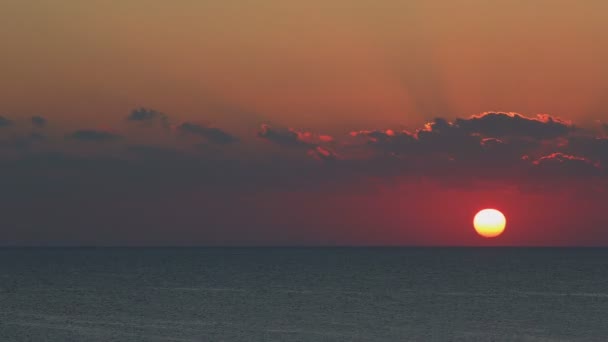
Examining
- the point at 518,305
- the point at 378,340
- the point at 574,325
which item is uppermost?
the point at 518,305

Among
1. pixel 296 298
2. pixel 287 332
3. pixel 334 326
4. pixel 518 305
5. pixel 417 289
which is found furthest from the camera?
pixel 417 289

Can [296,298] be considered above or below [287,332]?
above

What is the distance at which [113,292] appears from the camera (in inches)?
3095

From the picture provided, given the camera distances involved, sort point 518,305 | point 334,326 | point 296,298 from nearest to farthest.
A: point 334,326 → point 518,305 → point 296,298

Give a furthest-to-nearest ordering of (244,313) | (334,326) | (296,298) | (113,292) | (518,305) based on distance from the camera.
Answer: (113,292) < (296,298) < (518,305) < (244,313) < (334,326)

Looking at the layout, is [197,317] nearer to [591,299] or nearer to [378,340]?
[378,340]

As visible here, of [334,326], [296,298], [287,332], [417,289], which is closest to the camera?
[287,332]

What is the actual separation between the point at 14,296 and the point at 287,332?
39.9 meters

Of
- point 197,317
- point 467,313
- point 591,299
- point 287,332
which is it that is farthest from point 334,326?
point 591,299

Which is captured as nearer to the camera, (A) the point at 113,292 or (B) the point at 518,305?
(B) the point at 518,305

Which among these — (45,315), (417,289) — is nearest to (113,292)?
(45,315)

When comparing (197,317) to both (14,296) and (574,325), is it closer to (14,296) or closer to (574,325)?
(574,325)

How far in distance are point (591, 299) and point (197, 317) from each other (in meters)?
41.7

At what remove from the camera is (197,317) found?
5006cm
